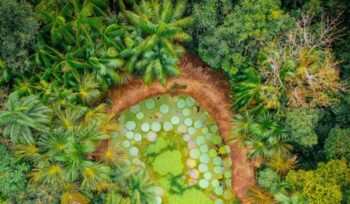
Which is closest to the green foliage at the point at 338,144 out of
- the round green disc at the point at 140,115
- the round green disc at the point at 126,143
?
the round green disc at the point at 140,115

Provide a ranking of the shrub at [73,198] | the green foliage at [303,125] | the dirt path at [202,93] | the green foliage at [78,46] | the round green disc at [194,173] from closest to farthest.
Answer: the green foliage at [303,125]
the shrub at [73,198]
the green foliage at [78,46]
the dirt path at [202,93]
the round green disc at [194,173]

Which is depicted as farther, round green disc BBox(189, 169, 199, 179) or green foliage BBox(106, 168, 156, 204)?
round green disc BBox(189, 169, 199, 179)

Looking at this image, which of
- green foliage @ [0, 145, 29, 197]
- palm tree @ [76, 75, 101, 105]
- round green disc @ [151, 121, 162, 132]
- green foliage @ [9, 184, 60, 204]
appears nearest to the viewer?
green foliage @ [0, 145, 29, 197]

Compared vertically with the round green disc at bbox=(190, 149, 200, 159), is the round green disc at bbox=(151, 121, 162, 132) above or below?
above

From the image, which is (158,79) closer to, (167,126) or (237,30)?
(167,126)

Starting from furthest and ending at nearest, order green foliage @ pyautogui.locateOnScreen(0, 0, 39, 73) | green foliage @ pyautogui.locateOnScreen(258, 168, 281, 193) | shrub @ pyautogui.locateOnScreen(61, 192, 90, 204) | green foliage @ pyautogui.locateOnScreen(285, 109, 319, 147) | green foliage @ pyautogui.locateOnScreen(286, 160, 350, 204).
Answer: green foliage @ pyautogui.locateOnScreen(258, 168, 281, 193) < shrub @ pyautogui.locateOnScreen(61, 192, 90, 204) < green foliage @ pyautogui.locateOnScreen(285, 109, 319, 147) < green foliage @ pyautogui.locateOnScreen(286, 160, 350, 204) < green foliage @ pyautogui.locateOnScreen(0, 0, 39, 73)

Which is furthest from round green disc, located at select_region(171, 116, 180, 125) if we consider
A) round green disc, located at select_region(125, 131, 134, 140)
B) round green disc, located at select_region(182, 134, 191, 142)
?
round green disc, located at select_region(125, 131, 134, 140)

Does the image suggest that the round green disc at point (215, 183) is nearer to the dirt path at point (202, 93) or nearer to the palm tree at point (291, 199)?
the dirt path at point (202, 93)

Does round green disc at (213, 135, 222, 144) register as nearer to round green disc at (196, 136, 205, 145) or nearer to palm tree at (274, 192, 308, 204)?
round green disc at (196, 136, 205, 145)

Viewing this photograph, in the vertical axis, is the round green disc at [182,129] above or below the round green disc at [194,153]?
above
